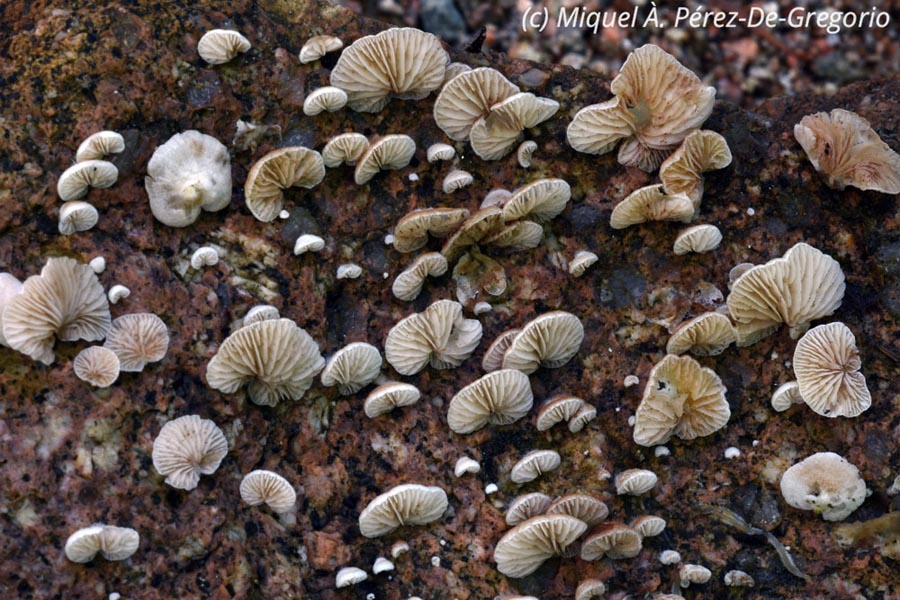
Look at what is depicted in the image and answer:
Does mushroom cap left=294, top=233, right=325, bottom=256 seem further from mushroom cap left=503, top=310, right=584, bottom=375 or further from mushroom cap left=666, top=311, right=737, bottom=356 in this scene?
mushroom cap left=666, top=311, right=737, bottom=356

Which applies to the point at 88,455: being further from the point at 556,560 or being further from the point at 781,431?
the point at 781,431

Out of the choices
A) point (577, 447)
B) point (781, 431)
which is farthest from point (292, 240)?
point (781, 431)

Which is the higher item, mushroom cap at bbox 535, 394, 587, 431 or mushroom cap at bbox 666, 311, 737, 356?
mushroom cap at bbox 666, 311, 737, 356

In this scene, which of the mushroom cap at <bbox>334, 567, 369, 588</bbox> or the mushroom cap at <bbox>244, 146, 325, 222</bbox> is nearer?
the mushroom cap at <bbox>334, 567, 369, 588</bbox>

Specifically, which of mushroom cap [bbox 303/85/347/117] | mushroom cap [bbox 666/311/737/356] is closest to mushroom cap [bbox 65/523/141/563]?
mushroom cap [bbox 303/85/347/117]

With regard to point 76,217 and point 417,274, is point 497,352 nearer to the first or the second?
point 417,274

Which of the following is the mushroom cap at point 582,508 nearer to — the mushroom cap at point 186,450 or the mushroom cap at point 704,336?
the mushroom cap at point 704,336

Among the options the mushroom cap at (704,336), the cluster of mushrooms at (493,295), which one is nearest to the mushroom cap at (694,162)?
the cluster of mushrooms at (493,295)
